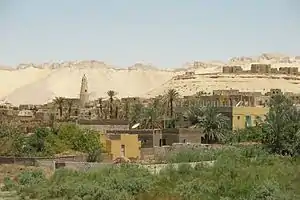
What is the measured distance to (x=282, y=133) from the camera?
32969 mm

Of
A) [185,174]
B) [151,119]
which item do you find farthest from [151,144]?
[185,174]

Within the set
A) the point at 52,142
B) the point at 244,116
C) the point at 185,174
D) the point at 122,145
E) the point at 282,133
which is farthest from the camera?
the point at 244,116

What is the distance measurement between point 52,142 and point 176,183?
482 inches

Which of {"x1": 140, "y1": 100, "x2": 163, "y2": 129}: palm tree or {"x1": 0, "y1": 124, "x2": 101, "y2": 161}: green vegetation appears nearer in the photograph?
{"x1": 0, "y1": 124, "x2": 101, "y2": 161}: green vegetation

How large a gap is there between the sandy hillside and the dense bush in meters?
72.4

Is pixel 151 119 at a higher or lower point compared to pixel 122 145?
higher

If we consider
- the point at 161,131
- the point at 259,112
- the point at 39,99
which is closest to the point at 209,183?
the point at 161,131

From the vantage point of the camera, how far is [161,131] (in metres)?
39.2

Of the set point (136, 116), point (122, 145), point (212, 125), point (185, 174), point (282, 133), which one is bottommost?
point (122, 145)

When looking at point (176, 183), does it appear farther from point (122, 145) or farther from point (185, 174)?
point (122, 145)

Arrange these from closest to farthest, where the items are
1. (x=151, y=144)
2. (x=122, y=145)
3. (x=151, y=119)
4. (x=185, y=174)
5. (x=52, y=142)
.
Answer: (x=185, y=174)
(x=52, y=142)
(x=122, y=145)
(x=151, y=144)
(x=151, y=119)

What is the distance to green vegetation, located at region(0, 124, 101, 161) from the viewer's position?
106ft

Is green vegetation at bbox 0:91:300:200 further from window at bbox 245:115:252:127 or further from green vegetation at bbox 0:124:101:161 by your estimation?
window at bbox 245:115:252:127

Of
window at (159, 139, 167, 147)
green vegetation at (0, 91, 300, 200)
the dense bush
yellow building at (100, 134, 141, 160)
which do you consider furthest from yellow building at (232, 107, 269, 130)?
the dense bush
